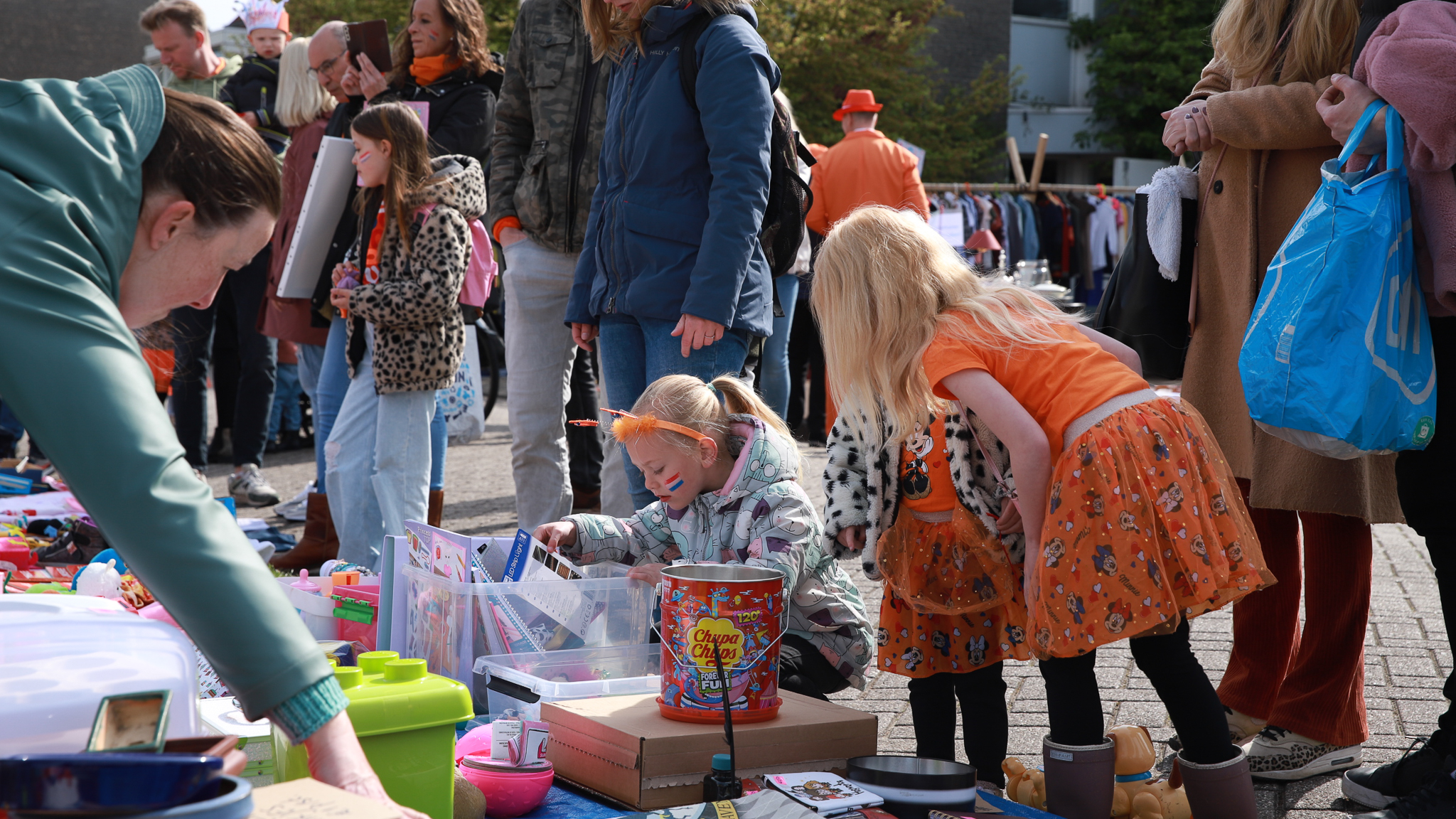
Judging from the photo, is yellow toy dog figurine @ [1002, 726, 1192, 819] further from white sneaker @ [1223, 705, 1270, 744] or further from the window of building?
the window of building

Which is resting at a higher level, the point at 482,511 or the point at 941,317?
the point at 941,317

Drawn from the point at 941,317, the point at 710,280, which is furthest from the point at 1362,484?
the point at 710,280

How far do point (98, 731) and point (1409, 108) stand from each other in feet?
7.44

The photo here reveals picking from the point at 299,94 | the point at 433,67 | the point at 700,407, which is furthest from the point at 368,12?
the point at 700,407

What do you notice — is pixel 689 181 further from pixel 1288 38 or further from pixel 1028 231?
pixel 1028 231

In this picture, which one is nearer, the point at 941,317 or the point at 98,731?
the point at 98,731

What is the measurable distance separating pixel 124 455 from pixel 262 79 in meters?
5.58

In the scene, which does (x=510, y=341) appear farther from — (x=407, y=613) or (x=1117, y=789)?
(x=1117, y=789)

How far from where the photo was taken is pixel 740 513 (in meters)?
2.82

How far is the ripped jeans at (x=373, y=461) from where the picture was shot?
12.8ft

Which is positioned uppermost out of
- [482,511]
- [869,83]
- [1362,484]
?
[869,83]

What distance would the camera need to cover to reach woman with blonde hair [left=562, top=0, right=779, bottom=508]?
122 inches

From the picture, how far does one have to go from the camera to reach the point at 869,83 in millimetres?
20406

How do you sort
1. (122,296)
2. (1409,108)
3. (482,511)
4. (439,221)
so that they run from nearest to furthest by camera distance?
1. (122,296)
2. (1409,108)
3. (439,221)
4. (482,511)
